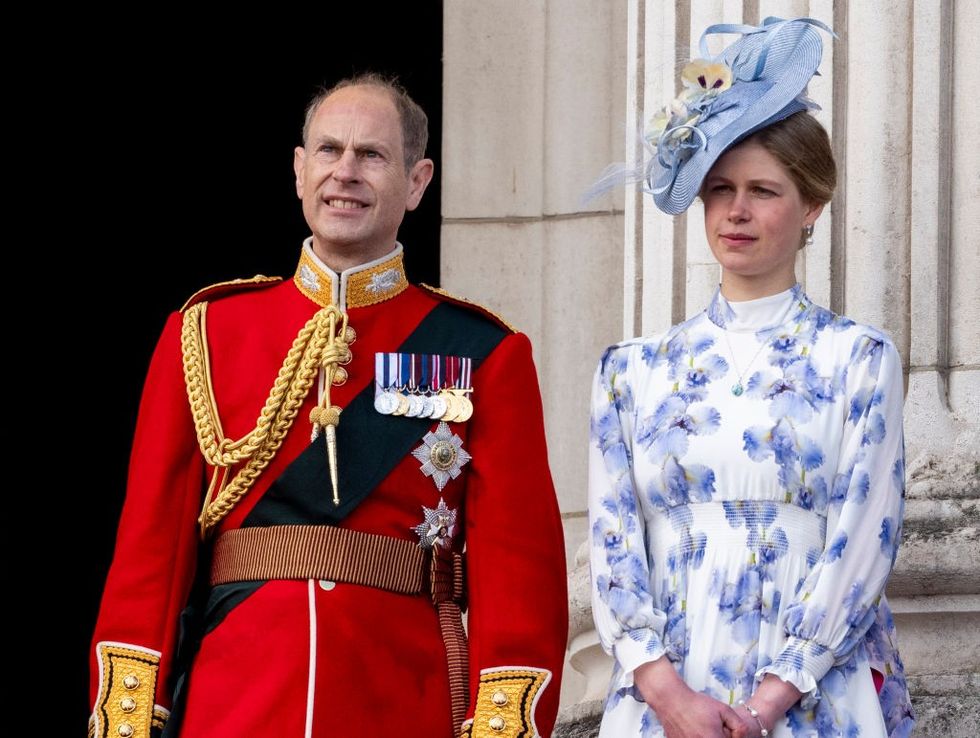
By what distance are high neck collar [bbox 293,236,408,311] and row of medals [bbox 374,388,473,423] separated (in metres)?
0.20

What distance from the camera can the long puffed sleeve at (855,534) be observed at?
147 inches

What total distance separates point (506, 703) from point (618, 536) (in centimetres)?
35

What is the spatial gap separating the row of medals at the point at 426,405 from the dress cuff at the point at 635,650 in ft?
1.65

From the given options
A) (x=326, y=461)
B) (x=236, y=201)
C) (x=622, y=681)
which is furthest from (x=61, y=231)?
(x=622, y=681)

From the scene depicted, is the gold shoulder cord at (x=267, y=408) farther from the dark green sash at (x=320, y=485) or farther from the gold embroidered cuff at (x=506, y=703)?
the gold embroidered cuff at (x=506, y=703)

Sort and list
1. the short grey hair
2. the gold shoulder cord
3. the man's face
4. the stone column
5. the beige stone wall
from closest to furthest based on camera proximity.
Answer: the gold shoulder cord, the man's face, the short grey hair, the beige stone wall, the stone column

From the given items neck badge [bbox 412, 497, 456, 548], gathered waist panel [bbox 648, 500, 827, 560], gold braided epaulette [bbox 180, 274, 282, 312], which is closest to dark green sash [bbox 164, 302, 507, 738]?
neck badge [bbox 412, 497, 456, 548]

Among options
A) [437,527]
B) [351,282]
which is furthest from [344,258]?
[437,527]

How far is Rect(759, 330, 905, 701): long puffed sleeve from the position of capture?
147 inches

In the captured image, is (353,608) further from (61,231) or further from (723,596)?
(61,231)

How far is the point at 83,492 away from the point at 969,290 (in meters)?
2.66

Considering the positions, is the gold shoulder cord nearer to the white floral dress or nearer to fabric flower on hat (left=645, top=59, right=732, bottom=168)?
the white floral dress

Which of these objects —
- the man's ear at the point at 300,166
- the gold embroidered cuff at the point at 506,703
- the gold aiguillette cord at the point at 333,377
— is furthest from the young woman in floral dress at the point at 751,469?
the man's ear at the point at 300,166

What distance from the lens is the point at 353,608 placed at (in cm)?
392
